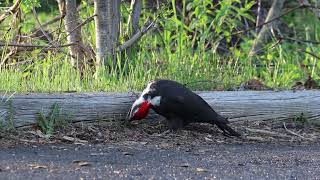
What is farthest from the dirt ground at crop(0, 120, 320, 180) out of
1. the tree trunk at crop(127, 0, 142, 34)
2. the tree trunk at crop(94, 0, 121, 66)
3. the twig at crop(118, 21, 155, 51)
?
the tree trunk at crop(127, 0, 142, 34)

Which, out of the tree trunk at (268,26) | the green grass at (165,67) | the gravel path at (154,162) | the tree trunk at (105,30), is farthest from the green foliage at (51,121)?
the tree trunk at (268,26)

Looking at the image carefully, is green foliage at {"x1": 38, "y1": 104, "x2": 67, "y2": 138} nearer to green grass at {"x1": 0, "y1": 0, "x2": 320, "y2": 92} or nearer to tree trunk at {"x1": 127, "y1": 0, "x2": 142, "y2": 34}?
green grass at {"x1": 0, "y1": 0, "x2": 320, "y2": 92}

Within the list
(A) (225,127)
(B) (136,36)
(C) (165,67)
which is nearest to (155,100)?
(A) (225,127)

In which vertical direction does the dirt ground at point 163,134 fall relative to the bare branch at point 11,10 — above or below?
below

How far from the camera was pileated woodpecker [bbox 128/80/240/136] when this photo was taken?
6234 millimetres

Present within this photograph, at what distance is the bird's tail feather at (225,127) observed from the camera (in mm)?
6355

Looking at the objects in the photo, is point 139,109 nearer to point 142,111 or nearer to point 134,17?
point 142,111

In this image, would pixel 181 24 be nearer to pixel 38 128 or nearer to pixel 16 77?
pixel 16 77

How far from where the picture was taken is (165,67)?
308 inches

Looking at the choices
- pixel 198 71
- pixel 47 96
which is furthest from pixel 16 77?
pixel 198 71

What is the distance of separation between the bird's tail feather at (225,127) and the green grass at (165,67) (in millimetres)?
986

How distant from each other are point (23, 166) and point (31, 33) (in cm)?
389

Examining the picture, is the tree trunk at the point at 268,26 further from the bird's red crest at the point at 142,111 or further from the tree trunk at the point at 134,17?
the bird's red crest at the point at 142,111

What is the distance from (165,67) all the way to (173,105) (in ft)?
5.23
